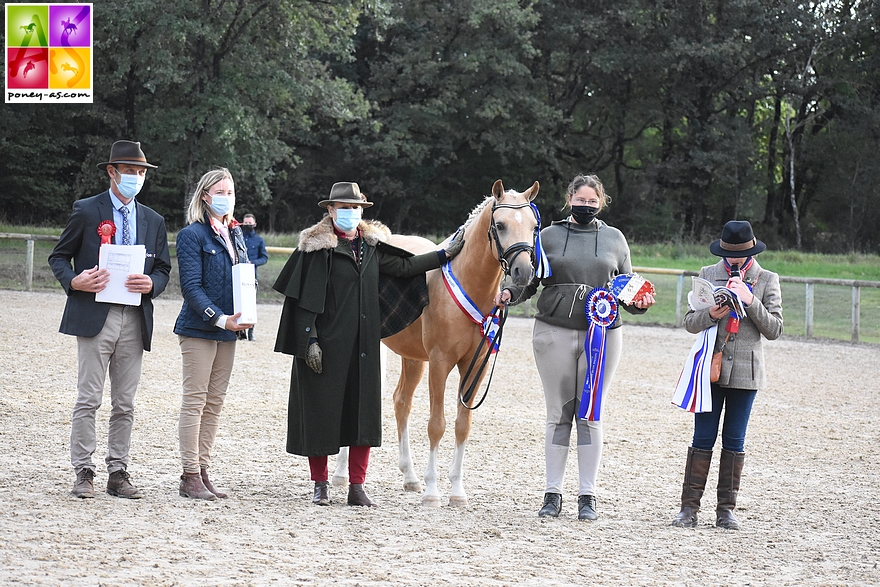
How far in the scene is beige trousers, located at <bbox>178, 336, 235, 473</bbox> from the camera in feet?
18.3

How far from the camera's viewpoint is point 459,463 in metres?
6.01

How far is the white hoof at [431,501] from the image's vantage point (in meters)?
5.87

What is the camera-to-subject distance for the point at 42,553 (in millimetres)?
4312

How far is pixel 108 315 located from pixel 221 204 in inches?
35.8

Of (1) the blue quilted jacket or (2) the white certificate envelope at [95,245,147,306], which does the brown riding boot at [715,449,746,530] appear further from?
(2) the white certificate envelope at [95,245,147,306]

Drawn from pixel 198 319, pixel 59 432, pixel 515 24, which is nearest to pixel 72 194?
pixel 515 24

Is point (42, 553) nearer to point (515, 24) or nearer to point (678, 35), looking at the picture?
point (515, 24)

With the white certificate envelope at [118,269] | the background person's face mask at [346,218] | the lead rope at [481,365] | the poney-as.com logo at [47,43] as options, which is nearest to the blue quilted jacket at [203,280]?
Answer: the white certificate envelope at [118,269]

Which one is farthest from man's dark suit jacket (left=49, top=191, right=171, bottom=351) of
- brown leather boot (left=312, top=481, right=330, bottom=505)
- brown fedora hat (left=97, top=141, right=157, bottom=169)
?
brown leather boot (left=312, top=481, right=330, bottom=505)

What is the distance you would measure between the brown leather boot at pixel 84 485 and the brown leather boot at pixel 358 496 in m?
1.48

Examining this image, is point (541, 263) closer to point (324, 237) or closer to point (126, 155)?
point (324, 237)

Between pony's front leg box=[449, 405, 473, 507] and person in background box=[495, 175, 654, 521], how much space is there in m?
0.54

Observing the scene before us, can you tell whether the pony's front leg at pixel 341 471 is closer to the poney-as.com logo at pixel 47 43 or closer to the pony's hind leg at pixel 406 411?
the pony's hind leg at pixel 406 411

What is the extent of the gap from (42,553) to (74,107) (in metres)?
27.7
